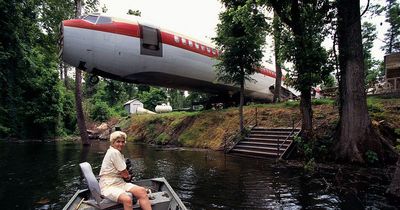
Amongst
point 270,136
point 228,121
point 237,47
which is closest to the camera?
point 270,136

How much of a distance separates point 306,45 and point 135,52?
1015cm

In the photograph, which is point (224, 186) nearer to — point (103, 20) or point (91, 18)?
point (103, 20)

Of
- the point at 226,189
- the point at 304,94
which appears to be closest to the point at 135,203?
the point at 226,189

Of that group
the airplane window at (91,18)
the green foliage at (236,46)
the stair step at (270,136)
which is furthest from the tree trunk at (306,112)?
the airplane window at (91,18)

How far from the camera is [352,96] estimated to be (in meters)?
12.8

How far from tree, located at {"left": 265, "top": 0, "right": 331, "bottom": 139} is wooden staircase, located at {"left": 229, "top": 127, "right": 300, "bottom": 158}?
146cm

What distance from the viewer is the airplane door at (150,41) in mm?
18703

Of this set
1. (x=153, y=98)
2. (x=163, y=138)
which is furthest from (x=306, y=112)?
(x=153, y=98)

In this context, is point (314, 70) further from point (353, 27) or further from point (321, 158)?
point (321, 158)

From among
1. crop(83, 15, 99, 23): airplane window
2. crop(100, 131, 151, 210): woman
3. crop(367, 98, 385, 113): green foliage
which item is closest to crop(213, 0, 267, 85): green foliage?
crop(367, 98, 385, 113): green foliage

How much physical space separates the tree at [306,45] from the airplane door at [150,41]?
7.87m

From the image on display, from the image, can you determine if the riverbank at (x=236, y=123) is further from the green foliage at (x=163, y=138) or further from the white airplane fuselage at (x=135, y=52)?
the white airplane fuselage at (x=135, y=52)

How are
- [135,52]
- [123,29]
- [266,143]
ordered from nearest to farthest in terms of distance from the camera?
[266,143] < [123,29] < [135,52]

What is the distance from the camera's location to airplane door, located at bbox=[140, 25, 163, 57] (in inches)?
736
